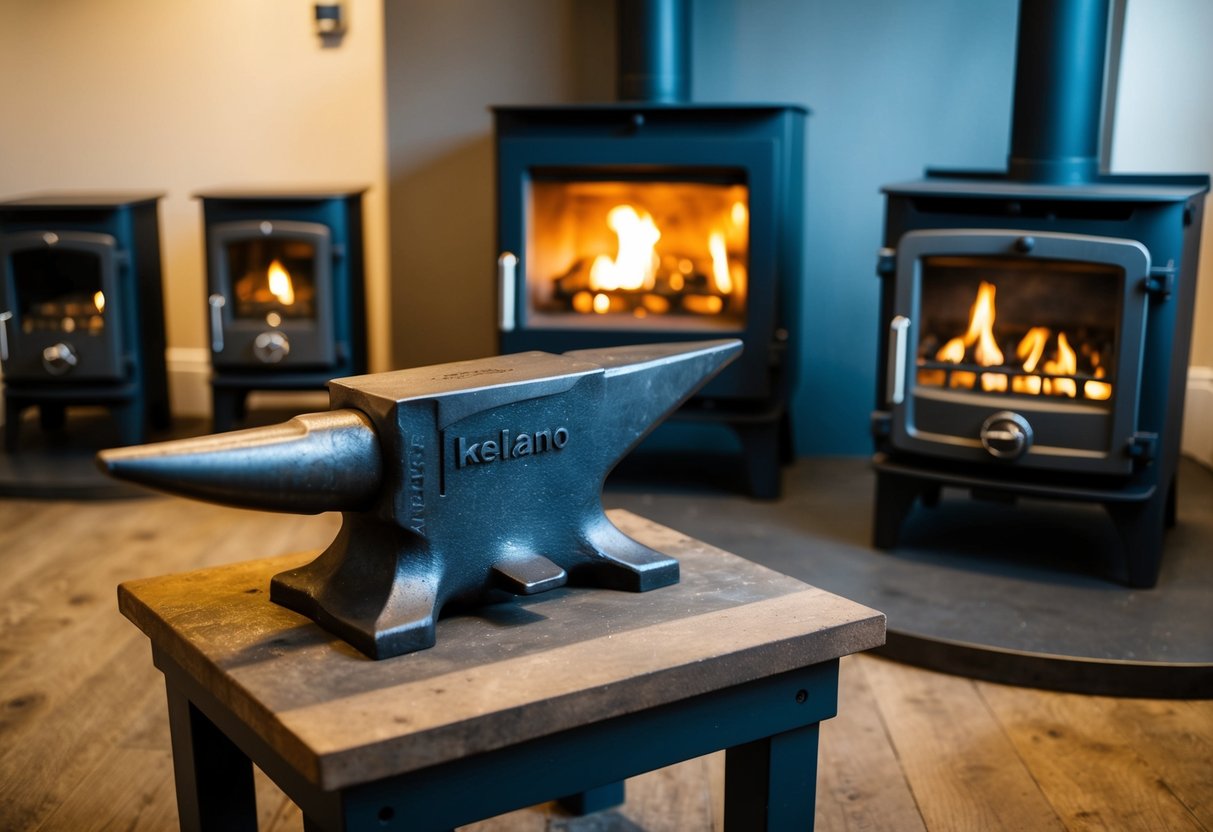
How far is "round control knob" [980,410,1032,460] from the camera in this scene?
227 cm

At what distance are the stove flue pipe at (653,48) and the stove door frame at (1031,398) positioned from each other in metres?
0.83

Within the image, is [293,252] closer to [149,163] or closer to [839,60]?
[149,163]

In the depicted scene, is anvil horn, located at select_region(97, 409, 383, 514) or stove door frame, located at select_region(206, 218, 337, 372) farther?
stove door frame, located at select_region(206, 218, 337, 372)

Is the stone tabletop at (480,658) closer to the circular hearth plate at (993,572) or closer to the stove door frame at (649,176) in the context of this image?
the circular hearth plate at (993,572)

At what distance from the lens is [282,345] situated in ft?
10.4

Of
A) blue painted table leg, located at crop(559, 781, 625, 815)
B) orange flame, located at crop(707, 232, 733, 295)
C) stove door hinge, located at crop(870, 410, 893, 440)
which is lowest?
blue painted table leg, located at crop(559, 781, 625, 815)

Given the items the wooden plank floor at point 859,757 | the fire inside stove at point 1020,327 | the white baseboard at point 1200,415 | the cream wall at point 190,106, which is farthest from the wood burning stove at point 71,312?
the white baseboard at point 1200,415

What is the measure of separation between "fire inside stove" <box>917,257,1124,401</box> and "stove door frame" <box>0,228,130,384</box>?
190 centimetres

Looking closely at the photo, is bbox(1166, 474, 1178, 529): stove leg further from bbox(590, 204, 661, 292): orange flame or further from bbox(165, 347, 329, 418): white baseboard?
bbox(165, 347, 329, 418): white baseboard

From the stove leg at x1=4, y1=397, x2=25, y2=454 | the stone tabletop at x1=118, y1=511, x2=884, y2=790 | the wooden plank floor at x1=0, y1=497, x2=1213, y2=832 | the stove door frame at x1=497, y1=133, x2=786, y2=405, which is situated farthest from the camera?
the stove leg at x1=4, y1=397, x2=25, y2=454

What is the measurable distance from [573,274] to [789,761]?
6.11ft

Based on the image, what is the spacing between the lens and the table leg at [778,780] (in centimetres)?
123

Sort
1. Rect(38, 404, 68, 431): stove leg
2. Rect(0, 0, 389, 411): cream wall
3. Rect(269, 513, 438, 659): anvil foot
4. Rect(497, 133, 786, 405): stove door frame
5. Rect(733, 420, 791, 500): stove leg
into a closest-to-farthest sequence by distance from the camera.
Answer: Rect(269, 513, 438, 659): anvil foot
Rect(497, 133, 786, 405): stove door frame
Rect(733, 420, 791, 500): stove leg
Rect(38, 404, 68, 431): stove leg
Rect(0, 0, 389, 411): cream wall

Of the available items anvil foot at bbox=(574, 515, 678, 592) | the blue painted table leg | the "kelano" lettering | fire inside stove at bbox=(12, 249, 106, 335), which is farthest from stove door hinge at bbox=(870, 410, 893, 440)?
fire inside stove at bbox=(12, 249, 106, 335)
